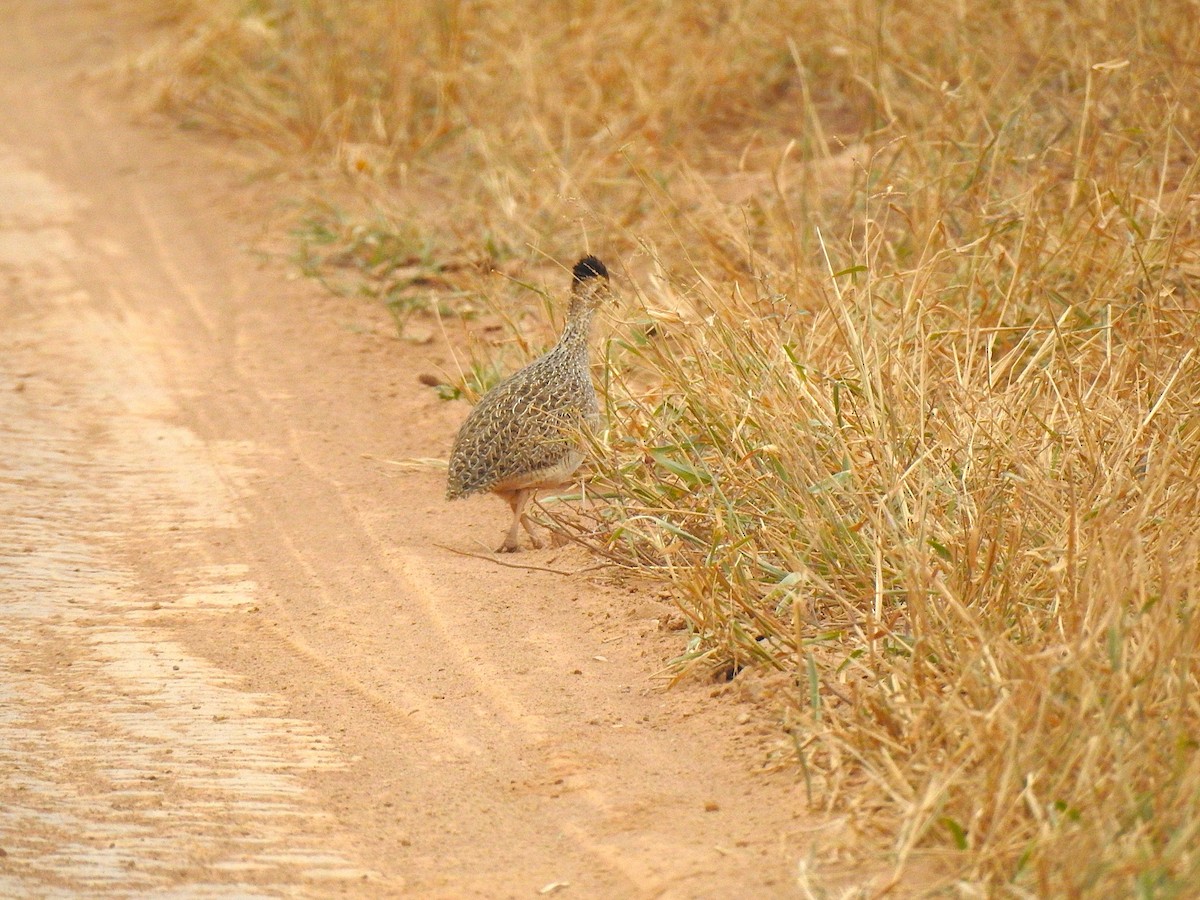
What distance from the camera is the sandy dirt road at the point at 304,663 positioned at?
11.6 ft

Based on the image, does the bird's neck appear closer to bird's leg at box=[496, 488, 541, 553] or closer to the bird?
the bird

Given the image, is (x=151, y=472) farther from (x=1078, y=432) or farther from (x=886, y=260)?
(x=1078, y=432)

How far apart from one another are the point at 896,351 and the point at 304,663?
2122 mm

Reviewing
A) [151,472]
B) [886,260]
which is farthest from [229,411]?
[886,260]

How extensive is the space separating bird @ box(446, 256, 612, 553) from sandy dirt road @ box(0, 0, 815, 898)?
26cm

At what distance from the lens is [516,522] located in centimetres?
541

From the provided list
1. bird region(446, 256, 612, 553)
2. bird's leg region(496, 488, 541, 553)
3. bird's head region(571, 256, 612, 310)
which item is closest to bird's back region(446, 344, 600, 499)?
bird region(446, 256, 612, 553)

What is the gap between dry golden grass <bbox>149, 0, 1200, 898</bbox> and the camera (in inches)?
130

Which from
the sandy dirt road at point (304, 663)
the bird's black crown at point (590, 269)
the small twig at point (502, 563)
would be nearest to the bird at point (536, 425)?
Result: the bird's black crown at point (590, 269)

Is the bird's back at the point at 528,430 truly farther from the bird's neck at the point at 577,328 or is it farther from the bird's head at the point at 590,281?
the bird's head at the point at 590,281

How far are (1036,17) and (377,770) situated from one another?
19.1ft

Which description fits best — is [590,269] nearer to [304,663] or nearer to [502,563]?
[502,563]

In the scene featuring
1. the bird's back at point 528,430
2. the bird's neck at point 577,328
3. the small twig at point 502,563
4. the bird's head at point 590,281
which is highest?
the bird's head at point 590,281

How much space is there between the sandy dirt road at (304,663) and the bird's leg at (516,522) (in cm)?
11
